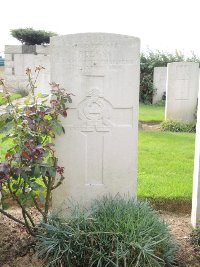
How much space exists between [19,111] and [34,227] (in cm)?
101

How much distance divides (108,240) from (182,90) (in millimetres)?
7567

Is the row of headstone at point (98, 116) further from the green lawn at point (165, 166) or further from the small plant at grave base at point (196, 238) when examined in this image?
the green lawn at point (165, 166)

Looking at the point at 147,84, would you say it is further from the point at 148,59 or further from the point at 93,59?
the point at 93,59

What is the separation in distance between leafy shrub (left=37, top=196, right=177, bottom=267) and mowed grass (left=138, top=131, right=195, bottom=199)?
4.41 ft

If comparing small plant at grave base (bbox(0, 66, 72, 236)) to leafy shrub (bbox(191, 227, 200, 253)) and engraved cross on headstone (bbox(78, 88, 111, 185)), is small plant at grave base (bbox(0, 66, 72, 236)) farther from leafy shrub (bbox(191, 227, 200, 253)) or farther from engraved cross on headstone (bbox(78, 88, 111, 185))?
leafy shrub (bbox(191, 227, 200, 253))

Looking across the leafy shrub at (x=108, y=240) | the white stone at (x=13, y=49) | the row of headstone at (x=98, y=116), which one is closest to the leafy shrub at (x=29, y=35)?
the white stone at (x=13, y=49)

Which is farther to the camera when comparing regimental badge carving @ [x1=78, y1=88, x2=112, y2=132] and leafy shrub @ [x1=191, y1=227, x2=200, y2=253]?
regimental badge carving @ [x1=78, y1=88, x2=112, y2=132]

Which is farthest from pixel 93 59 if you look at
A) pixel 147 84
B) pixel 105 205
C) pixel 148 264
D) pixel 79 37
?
pixel 147 84

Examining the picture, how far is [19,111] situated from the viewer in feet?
10.6

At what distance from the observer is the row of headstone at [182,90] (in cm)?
974

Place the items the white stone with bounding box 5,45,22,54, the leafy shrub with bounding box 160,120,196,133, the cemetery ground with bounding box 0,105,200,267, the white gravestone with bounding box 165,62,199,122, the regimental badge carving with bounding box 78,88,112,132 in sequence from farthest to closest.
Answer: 1. the white stone with bounding box 5,45,22,54
2. the white gravestone with bounding box 165,62,199,122
3. the leafy shrub with bounding box 160,120,196,133
4. the regimental badge carving with bounding box 78,88,112,132
5. the cemetery ground with bounding box 0,105,200,267

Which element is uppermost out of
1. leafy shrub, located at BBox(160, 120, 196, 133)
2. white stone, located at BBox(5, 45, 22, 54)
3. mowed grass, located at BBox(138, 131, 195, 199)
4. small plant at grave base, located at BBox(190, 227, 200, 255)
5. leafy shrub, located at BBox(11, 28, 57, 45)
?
leafy shrub, located at BBox(11, 28, 57, 45)

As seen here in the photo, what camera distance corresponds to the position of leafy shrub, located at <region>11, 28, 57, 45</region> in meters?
20.3

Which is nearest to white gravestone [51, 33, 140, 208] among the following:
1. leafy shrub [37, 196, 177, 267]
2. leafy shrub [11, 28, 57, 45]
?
→ leafy shrub [37, 196, 177, 267]
